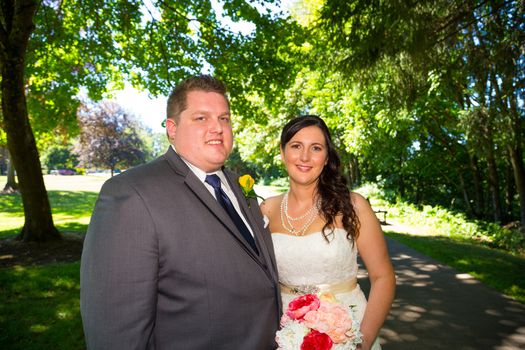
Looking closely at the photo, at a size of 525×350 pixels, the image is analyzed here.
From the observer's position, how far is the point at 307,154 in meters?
3.32

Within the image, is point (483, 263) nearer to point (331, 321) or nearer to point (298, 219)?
point (298, 219)

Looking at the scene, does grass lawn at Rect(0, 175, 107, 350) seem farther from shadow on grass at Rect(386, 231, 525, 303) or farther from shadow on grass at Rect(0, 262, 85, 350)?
shadow on grass at Rect(386, 231, 525, 303)

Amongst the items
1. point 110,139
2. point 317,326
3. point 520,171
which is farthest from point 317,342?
point 110,139

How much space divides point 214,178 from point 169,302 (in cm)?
85

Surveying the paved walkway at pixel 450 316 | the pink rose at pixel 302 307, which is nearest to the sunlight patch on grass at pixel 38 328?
the pink rose at pixel 302 307

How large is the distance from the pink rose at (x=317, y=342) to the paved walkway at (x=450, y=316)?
320cm

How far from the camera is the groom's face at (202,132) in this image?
90.0 inches

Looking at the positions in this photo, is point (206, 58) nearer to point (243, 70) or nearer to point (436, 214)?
point (243, 70)

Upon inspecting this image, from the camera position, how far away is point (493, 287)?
6.97m

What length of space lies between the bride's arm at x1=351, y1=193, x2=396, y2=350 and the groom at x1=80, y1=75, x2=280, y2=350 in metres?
1.07

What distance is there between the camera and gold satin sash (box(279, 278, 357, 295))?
10.4 feet

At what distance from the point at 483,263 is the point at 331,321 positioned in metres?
8.56

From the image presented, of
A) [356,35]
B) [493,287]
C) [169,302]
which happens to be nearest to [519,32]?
[356,35]

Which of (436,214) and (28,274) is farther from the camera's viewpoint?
(436,214)
